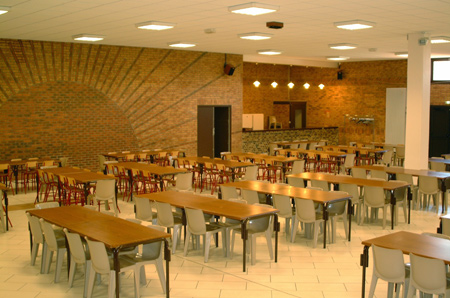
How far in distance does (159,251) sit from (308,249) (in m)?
2.86

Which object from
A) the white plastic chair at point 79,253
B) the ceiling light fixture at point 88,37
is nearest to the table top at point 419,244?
the white plastic chair at point 79,253

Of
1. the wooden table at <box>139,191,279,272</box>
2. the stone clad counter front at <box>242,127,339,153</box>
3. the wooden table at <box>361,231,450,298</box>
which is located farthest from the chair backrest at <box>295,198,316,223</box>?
the stone clad counter front at <box>242,127,339,153</box>

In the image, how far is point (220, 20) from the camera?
1028 cm

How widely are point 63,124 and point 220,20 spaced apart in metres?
6.71

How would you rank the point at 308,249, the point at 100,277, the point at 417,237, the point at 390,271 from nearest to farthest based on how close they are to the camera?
1. the point at 390,271
2. the point at 417,237
3. the point at 100,277
4. the point at 308,249

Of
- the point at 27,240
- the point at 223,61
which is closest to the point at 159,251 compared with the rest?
the point at 27,240

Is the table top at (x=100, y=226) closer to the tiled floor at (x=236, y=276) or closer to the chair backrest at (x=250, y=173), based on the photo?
the tiled floor at (x=236, y=276)

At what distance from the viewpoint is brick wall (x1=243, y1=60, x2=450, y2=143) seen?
2075cm

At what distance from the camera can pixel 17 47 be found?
44.9 ft

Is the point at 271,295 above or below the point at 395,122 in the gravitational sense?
below

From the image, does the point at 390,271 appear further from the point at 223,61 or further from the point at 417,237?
the point at 223,61

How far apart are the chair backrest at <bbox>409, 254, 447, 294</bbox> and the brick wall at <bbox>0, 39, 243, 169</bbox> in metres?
11.8

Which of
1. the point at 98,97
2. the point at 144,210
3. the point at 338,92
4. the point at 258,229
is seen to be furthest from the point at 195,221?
the point at 338,92

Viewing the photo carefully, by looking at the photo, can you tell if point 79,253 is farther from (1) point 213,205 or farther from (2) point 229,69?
(2) point 229,69
